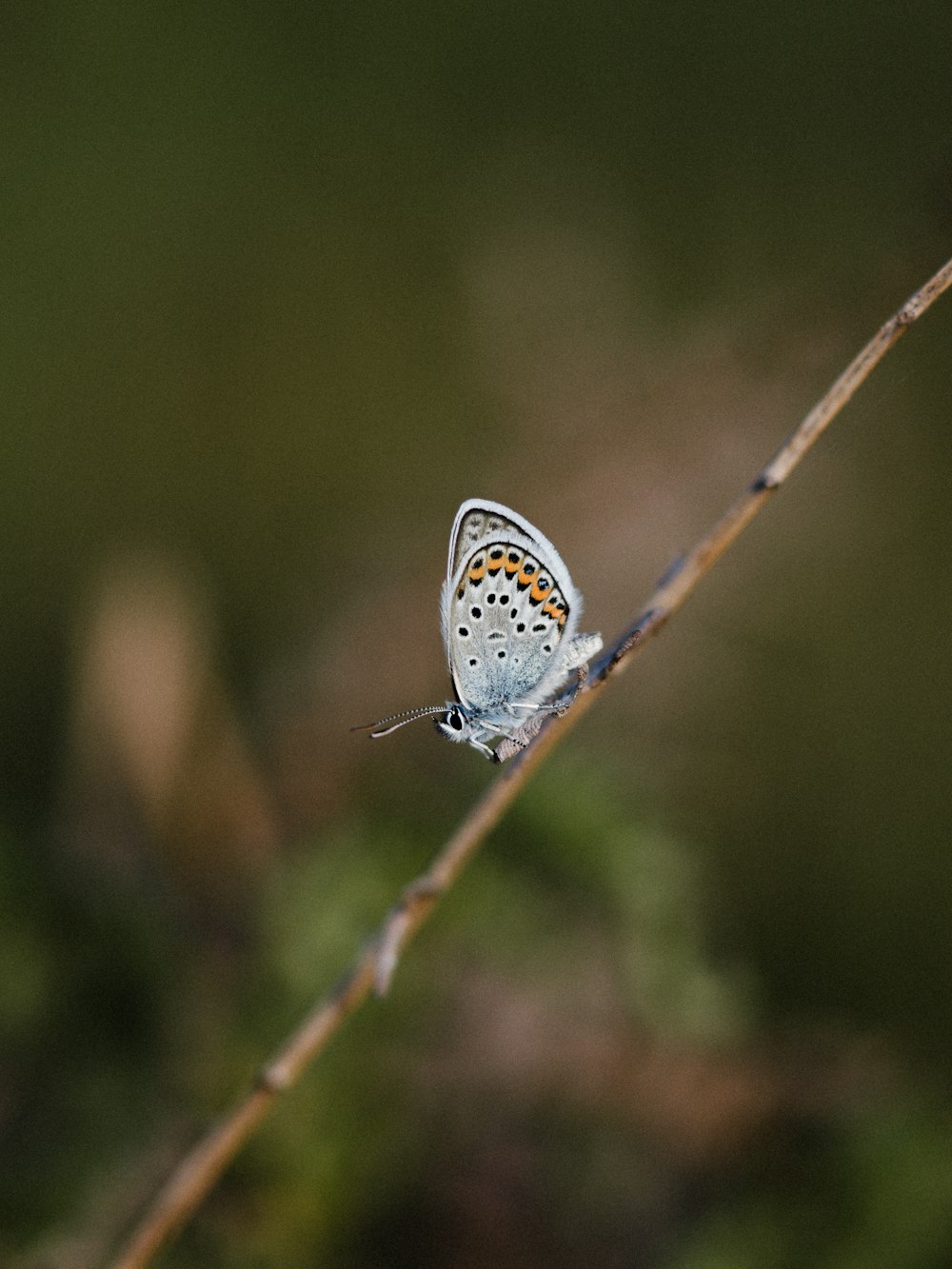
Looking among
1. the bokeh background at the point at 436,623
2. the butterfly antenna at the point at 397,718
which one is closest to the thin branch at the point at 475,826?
the butterfly antenna at the point at 397,718

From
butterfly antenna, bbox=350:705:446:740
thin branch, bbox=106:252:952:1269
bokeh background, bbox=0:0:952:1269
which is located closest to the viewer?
thin branch, bbox=106:252:952:1269

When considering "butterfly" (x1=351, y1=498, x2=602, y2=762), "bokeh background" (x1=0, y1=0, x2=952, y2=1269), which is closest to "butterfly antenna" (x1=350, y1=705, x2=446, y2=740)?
"butterfly" (x1=351, y1=498, x2=602, y2=762)

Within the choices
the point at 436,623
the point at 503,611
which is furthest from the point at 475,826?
the point at 436,623

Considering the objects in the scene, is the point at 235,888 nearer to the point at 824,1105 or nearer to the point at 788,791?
the point at 824,1105

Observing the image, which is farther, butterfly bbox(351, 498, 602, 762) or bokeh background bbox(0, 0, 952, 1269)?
bokeh background bbox(0, 0, 952, 1269)

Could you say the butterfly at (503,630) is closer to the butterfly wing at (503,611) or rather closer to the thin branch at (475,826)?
the butterfly wing at (503,611)

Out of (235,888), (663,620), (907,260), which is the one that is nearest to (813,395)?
(907,260)

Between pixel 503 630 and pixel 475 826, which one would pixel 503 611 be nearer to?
pixel 503 630

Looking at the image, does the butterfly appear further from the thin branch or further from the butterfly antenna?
the thin branch
